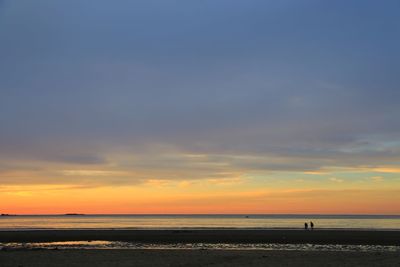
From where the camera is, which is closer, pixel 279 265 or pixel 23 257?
pixel 279 265

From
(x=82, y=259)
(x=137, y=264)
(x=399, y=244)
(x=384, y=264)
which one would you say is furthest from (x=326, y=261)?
→ (x=399, y=244)

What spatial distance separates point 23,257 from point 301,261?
624 inches

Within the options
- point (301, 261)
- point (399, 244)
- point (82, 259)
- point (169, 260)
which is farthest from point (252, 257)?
point (399, 244)

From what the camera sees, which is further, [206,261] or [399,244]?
[399,244]

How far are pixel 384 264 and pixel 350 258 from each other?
3525 mm

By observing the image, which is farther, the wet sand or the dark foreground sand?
the wet sand

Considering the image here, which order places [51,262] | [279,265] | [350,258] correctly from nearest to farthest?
1. [279,265]
2. [51,262]
3. [350,258]

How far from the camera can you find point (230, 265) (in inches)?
901

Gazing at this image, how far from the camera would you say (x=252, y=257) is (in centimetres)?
2661

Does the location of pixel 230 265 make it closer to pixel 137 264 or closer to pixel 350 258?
pixel 137 264

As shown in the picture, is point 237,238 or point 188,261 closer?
point 188,261

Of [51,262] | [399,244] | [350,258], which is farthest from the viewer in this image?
[399,244]

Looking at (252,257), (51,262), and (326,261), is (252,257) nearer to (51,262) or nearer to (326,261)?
(326,261)

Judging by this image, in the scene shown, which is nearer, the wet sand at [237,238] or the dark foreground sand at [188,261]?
the dark foreground sand at [188,261]
